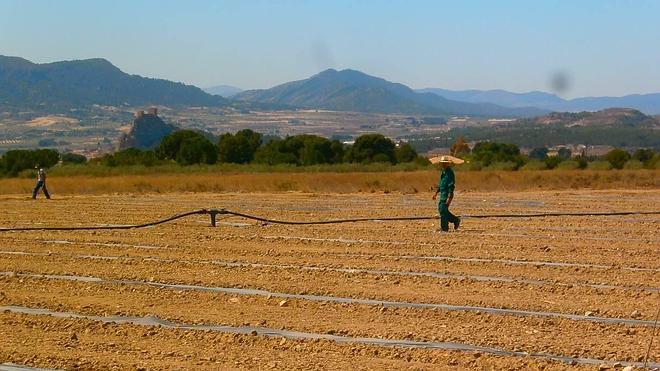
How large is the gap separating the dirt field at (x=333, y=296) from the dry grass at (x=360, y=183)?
1736 cm

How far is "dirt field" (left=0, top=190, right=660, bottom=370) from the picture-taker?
7.93 m

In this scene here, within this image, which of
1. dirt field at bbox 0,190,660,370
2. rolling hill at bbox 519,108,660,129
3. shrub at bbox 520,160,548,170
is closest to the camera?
dirt field at bbox 0,190,660,370

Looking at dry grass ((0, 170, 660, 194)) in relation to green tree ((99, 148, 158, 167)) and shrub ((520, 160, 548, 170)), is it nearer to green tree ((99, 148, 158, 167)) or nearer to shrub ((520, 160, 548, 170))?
shrub ((520, 160, 548, 170))

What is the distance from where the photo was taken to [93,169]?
159 ft

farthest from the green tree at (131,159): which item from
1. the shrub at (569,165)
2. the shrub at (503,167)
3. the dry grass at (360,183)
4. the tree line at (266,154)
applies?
the shrub at (569,165)

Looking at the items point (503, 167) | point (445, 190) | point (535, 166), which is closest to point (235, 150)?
point (503, 167)

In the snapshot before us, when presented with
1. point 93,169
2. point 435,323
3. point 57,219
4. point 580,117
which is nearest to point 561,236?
point 435,323

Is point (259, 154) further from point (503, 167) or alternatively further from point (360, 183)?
point (360, 183)

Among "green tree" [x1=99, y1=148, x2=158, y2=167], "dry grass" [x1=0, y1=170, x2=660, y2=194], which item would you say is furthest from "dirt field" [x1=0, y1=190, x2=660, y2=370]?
"green tree" [x1=99, y1=148, x2=158, y2=167]

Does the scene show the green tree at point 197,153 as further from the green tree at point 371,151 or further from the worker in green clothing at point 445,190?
the worker in green clothing at point 445,190

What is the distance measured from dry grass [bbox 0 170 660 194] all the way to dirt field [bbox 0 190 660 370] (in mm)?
17363

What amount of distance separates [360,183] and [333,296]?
26744 millimetres

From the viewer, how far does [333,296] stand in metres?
10.5

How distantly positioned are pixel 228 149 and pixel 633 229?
41673mm
